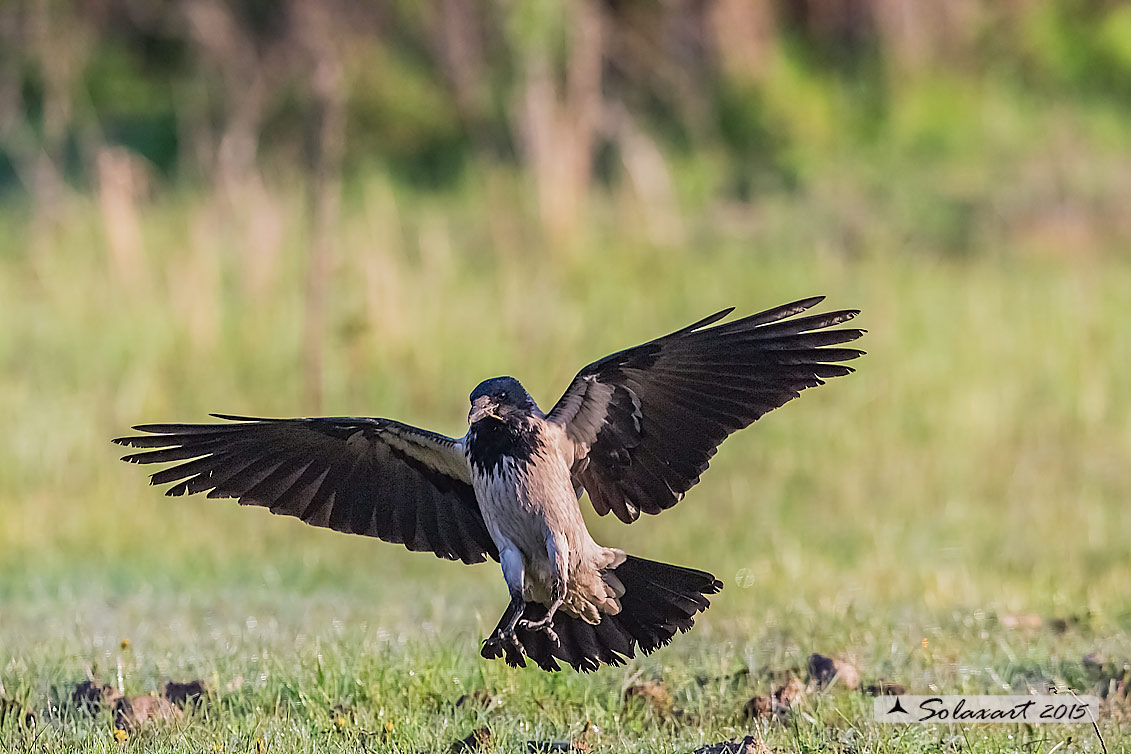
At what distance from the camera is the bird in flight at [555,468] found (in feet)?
14.0

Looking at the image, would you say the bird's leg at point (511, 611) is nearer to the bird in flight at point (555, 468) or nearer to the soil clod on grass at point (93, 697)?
the bird in flight at point (555, 468)

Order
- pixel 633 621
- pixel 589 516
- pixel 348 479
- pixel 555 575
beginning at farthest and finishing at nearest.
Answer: pixel 589 516 < pixel 348 479 < pixel 633 621 < pixel 555 575

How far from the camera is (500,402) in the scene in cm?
433

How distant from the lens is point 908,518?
8.37m

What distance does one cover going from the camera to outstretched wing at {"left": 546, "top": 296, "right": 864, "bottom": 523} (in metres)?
4.20

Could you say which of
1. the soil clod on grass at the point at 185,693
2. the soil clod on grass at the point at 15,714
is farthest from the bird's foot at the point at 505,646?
the soil clod on grass at the point at 15,714

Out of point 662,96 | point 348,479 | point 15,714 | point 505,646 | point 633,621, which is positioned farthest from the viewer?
point 662,96

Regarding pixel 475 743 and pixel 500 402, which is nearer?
pixel 475 743

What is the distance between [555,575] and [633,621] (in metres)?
0.26

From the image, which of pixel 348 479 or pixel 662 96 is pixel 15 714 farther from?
pixel 662 96

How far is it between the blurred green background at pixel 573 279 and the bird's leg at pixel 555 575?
2.83 ft

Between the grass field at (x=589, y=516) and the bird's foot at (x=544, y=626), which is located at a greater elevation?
the grass field at (x=589, y=516)

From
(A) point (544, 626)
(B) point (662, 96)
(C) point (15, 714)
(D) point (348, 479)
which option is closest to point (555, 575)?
(A) point (544, 626)

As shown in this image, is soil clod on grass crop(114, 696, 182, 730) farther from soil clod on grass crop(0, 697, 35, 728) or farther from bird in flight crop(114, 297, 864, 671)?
bird in flight crop(114, 297, 864, 671)
